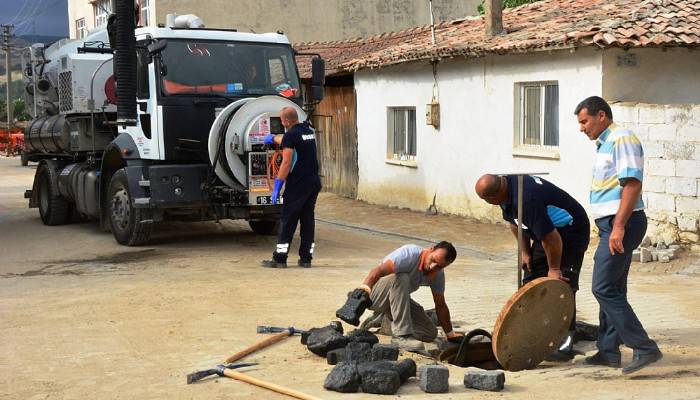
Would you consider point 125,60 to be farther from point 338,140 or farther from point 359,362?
point 338,140

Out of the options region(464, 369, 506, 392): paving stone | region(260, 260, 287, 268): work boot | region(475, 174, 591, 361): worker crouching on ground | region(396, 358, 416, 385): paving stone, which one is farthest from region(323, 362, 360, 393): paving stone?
region(260, 260, 287, 268): work boot

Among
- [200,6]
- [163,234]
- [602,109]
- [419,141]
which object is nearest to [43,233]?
[163,234]

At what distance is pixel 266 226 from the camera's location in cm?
1502

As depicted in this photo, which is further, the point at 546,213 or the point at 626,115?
the point at 626,115

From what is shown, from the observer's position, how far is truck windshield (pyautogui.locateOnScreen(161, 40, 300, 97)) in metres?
12.9

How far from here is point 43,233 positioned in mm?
16125

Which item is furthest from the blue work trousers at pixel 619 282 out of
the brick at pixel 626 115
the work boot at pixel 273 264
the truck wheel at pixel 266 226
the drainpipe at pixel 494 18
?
the drainpipe at pixel 494 18

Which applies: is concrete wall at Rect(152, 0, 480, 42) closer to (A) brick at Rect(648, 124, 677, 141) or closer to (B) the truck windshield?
(B) the truck windshield

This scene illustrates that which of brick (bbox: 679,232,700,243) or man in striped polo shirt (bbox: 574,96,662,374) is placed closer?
man in striped polo shirt (bbox: 574,96,662,374)

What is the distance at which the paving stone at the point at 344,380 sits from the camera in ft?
20.9

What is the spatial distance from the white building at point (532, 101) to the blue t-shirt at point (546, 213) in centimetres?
593

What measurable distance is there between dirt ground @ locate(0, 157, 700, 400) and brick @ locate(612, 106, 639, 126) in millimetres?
2103

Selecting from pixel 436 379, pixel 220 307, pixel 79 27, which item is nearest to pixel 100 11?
pixel 79 27

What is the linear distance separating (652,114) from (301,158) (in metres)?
4.84
